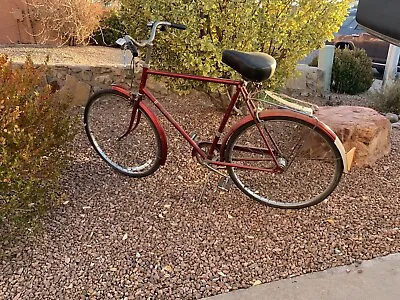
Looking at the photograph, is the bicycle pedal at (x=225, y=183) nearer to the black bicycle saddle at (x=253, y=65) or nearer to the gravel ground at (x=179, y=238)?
the gravel ground at (x=179, y=238)

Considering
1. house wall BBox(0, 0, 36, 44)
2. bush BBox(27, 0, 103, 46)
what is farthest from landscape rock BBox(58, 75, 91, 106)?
house wall BBox(0, 0, 36, 44)

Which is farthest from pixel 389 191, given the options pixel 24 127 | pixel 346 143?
pixel 24 127

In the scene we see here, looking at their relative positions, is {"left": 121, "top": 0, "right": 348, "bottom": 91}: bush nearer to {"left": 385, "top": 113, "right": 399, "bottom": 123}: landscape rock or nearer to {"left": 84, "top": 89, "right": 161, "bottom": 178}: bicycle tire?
{"left": 84, "top": 89, "right": 161, "bottom": 178}: bicycle tire

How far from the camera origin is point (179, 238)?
110 inches

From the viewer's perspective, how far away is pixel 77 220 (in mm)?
2947

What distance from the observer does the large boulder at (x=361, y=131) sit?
365 centimetres

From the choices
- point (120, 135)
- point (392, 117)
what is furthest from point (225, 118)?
point (392, 117)

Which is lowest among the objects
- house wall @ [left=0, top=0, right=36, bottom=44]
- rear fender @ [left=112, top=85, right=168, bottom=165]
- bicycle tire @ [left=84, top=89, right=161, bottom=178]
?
house wall @ [left=0, top=0, right=36, bottom=44]

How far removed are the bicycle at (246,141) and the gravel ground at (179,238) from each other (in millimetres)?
181

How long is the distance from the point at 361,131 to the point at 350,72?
3274 mm

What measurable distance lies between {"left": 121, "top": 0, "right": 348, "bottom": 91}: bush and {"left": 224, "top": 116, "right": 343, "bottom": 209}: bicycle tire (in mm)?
1119

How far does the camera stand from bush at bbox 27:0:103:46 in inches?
248

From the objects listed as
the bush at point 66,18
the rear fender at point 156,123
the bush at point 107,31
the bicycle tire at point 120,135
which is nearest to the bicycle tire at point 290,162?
the rear fender at point 156,123

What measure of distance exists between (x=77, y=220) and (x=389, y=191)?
2468 mm
